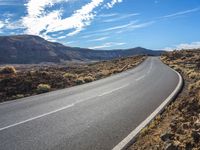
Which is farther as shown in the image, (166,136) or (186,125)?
(186,125)

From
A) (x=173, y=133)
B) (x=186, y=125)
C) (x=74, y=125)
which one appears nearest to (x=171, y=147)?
(x=173, y=133)

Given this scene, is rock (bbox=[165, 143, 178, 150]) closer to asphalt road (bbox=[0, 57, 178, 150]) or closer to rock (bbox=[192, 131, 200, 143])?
rock (bbox=[192, 131, 200, 143])

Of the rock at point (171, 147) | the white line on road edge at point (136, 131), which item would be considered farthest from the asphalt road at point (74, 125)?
the rock at point (171, 147)

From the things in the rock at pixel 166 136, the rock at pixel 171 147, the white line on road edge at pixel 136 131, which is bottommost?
the white line on road edge at pixel 136 131

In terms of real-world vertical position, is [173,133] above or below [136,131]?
above

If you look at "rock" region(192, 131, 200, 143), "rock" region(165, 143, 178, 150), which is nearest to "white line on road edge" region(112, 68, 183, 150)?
"rock" region(165, 143, 178, 150)

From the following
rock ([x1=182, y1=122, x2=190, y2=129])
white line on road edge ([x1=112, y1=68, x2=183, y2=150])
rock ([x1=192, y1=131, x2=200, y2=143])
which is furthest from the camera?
rock ([x1=182, y1=122, x2=190, y2=129])

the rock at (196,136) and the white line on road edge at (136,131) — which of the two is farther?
the white line on road edge at (136,131)

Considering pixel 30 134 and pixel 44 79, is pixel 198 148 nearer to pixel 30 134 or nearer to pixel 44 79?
pixel 30 134

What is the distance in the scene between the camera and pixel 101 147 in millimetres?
6629

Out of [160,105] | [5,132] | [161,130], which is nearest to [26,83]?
[160,105]

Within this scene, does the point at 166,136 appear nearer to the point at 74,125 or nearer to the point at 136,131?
the point at 136,131

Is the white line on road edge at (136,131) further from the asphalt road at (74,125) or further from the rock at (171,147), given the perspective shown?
the rock at (171,147)

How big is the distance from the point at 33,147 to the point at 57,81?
20.4 m
